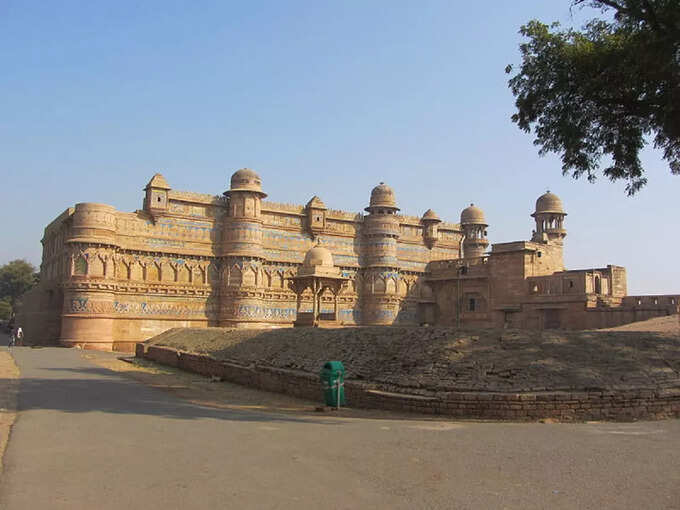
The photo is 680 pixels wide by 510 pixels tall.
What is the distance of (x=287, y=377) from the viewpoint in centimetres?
1566

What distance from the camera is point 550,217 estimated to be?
44.7 metres

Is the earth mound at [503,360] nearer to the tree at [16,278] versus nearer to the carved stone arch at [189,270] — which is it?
the carved stone arch at [189,270]

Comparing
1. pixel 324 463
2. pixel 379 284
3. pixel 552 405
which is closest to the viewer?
pixel 324 463

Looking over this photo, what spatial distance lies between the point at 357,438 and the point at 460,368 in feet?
13.3

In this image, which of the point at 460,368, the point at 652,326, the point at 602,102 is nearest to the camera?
the point at 460,368

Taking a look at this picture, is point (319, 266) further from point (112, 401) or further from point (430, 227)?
point (430, 227)

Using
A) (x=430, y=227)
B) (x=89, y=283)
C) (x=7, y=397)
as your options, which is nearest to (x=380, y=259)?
(x=430, y=227)

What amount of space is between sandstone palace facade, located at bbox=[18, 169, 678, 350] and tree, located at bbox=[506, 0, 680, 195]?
46.0ft

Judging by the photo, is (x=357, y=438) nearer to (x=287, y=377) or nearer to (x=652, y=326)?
(x=287, y=377)

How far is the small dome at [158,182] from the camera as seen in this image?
35594 mm

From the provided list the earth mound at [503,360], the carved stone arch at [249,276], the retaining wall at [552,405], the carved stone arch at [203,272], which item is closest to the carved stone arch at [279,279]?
the carved stone arch at [249,276]

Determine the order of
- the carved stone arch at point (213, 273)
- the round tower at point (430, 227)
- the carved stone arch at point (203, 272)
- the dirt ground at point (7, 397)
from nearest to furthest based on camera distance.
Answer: the dirt ground at point (7, 397) < the carved stone arch at point (203, 272) < the carved stone arch at point (213, 273) < the round tower at point (430, 227)

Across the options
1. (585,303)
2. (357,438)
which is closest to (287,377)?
(357,438)

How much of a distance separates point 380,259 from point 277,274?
7.73m
